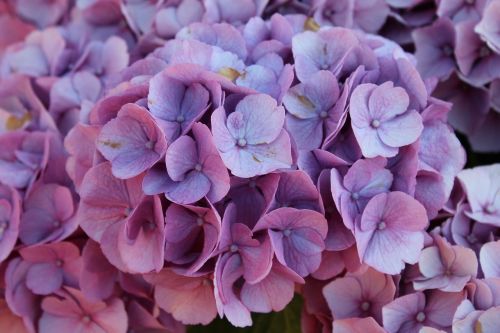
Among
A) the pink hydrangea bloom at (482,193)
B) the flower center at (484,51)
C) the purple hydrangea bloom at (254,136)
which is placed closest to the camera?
Answer: the purple hydrangea bloom at (254,136)

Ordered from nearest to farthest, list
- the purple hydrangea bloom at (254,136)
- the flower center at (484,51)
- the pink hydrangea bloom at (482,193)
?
the purple hydrangea bloom at (254,136), the pink hydrangea bloom at (482,193), the flower center at (484,51)

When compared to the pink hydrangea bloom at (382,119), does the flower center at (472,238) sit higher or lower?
lower

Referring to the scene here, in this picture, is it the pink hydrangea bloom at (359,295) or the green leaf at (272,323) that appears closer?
the pink hydrangea bloom at (359,295)

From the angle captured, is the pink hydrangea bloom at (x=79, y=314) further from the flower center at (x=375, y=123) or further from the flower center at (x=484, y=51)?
the flower center at (x=484, y=51)

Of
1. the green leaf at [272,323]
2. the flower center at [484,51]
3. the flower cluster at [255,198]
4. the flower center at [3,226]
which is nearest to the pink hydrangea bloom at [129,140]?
the flower cluster at [255,198]

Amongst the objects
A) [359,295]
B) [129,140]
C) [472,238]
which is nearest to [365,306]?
[359,295]

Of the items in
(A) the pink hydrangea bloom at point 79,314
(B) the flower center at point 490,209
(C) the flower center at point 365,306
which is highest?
(B) the flower center at point 490,209
